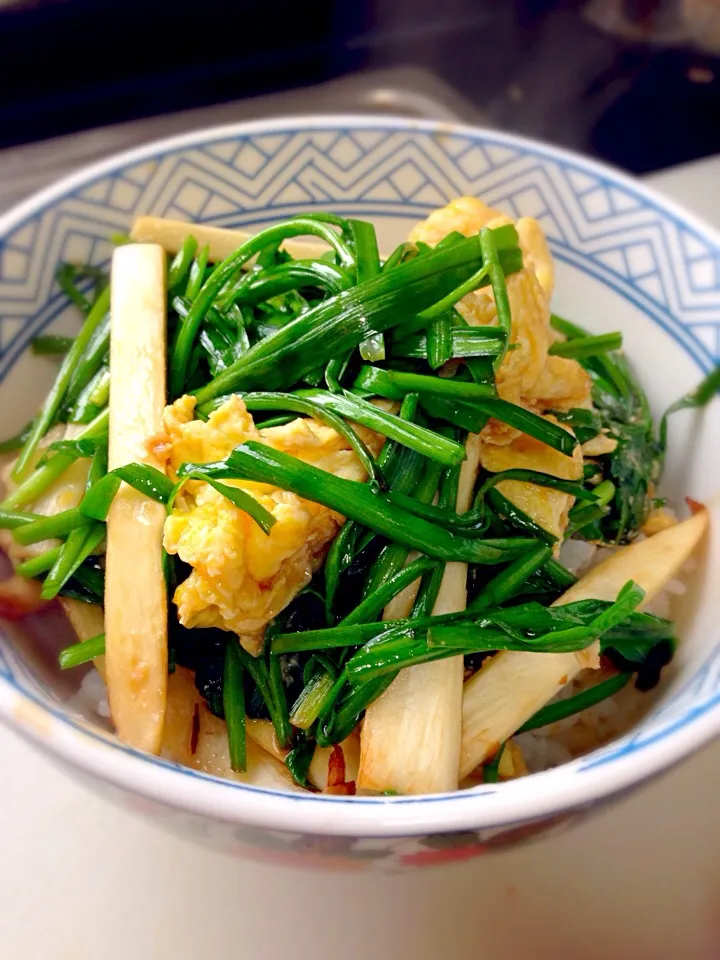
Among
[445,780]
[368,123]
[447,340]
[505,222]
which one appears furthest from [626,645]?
[368,123]

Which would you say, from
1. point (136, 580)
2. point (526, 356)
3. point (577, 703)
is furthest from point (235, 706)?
point (526, 356)

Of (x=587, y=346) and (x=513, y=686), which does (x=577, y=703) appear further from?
(x=587, y=346)

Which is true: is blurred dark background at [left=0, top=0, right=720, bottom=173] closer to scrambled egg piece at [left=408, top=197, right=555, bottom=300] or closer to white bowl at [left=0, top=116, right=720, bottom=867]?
white bowl at [left=0, top=116, right=720, bottom=867]

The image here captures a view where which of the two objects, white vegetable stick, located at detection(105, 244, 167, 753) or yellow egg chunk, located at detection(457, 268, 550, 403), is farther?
yellow egg chunk, located at detection(457, 268, 550, 403)

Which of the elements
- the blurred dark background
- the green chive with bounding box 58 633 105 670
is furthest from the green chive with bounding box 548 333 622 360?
the blurred dark background

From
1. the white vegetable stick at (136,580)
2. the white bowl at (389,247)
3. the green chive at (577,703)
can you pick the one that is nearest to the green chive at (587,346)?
the white bowl at (389,247)

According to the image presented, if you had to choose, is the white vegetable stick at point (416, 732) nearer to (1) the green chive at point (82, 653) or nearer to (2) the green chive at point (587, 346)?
(1) the green chive at point (82, 653)
